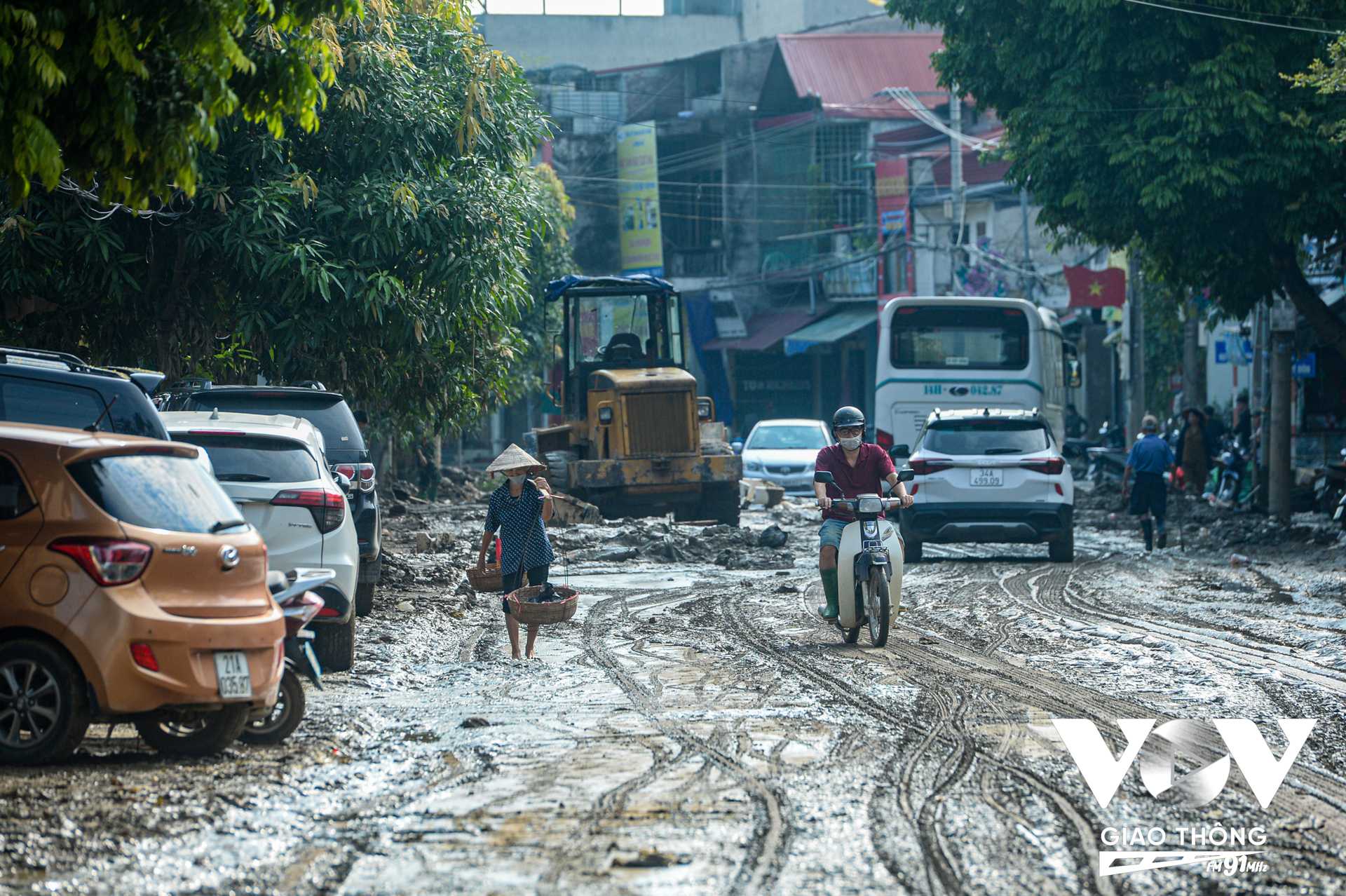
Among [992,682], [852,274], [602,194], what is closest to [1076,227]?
[992,682]

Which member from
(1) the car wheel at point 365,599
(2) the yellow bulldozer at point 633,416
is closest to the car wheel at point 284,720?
(1) the car wheel at point 365,599

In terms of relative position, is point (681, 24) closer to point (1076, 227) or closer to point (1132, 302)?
point (1132, 302)

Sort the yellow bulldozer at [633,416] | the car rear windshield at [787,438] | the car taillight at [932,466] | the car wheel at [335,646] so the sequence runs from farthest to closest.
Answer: the car rear windshield at [787,438]
the yellow bulldozer at [633,416]
the car taillight at [932,466]
the car wheel at [335,646]

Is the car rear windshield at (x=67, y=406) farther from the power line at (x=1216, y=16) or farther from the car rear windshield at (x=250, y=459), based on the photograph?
the power line at (x=1216, y=16)

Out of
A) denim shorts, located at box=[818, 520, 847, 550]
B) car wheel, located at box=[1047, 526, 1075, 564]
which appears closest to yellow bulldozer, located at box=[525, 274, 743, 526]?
car wheel, located at box=[1047, 526, 1075, 564]

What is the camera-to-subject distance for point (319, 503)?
369 inches

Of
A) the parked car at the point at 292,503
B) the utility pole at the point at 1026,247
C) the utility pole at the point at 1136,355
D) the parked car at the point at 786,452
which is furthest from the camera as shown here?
the utility pole at the point at 1026,247

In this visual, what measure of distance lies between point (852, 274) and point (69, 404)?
4152 centimetres

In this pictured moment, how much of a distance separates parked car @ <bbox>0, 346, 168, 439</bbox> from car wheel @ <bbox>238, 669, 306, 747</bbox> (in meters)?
2.14

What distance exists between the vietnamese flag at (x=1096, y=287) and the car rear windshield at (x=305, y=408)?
22908 millimetres

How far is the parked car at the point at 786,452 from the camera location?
31.1m

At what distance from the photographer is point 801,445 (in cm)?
3250

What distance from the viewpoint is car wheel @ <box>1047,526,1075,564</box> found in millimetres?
17719

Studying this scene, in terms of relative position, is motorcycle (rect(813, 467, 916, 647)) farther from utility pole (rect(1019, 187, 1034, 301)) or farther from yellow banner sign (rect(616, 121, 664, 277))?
yellow banner sign (rect(616, 121, 664, 277))
